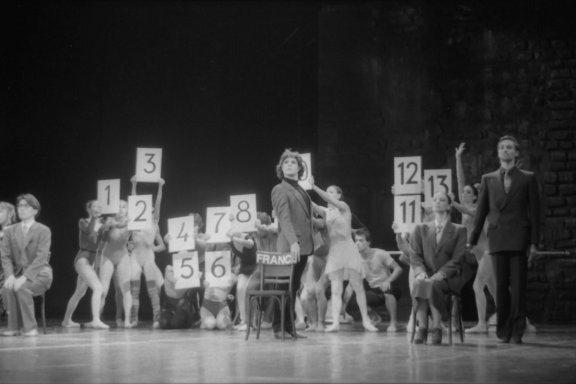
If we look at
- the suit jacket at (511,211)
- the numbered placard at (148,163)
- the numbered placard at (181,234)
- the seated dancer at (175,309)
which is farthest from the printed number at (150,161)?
the suit jacket at (511,211)

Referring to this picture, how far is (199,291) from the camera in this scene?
1012 centimetres

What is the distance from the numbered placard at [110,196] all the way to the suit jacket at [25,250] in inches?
48.7

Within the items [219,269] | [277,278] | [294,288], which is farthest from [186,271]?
[294,288]

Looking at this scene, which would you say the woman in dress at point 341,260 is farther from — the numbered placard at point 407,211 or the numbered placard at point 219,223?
the numbered placard at point 219,223

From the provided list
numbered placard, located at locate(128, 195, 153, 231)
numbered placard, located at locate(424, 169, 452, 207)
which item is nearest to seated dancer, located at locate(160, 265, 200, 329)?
numbered placard, located at locate(128, 195, 153, 231)

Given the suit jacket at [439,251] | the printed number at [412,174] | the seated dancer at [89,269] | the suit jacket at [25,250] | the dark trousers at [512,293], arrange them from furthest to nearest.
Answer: the seated dancer at [89,269] < the printed number at [412,174] < the suit jacket at [25,250] < the suit jacket at [439,251] < the dark trousers at [512,293]

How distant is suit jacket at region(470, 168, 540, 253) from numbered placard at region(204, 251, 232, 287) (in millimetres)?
2938

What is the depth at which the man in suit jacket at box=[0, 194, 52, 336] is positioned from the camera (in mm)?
7641

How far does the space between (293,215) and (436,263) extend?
3.86 ft

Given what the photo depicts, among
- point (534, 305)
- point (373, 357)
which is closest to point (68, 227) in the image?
point (534, 305)

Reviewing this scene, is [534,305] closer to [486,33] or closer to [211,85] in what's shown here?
[486,33]

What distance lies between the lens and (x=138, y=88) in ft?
36.3

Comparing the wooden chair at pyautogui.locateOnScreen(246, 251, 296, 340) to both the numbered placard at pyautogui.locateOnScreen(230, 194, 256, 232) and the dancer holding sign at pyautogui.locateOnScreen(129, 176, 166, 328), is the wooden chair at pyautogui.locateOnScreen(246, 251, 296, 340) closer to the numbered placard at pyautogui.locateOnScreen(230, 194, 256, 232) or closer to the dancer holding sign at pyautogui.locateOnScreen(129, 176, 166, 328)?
the numbered placard at pyautogui.locateOnScreen(230, 194, 256, 232)

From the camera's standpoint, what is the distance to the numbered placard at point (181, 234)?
8.68m
